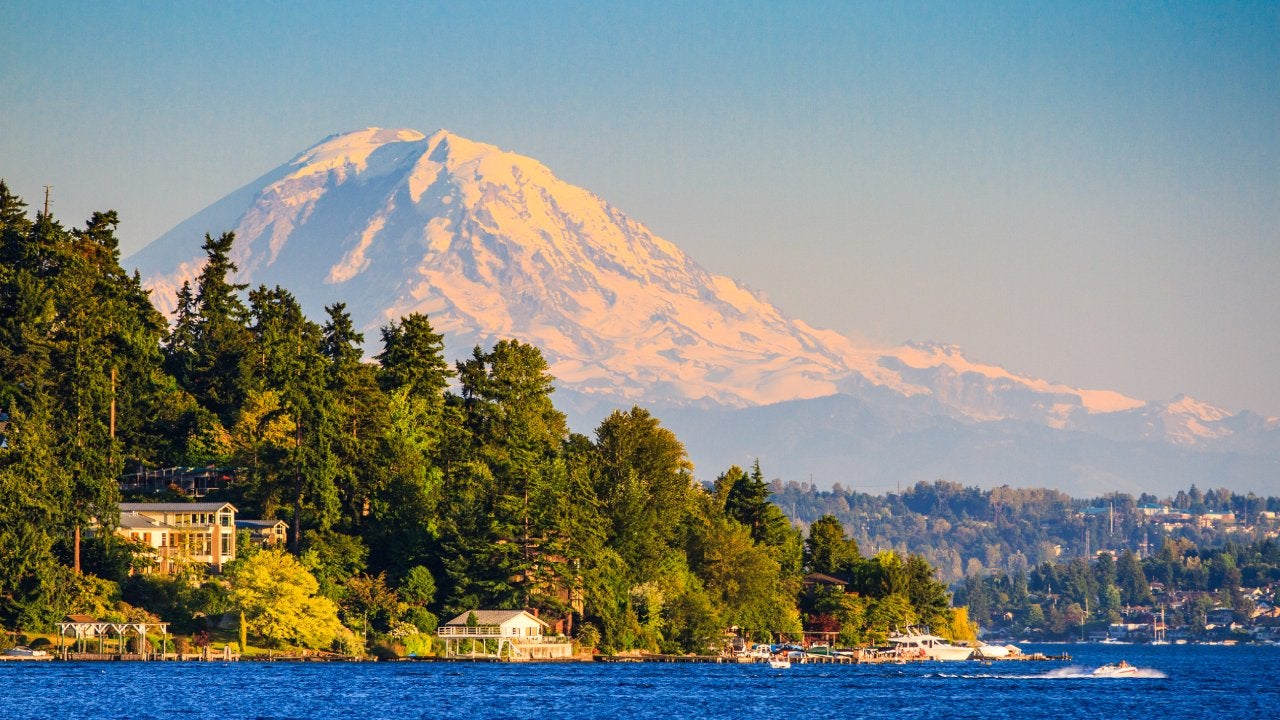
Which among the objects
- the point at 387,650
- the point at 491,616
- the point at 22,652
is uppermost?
the point at 491,616

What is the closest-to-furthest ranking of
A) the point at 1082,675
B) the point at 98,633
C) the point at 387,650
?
the point at 98,633 → the point at 387,650 → the point at 1082,675

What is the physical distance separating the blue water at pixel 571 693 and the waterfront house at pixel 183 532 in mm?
9964

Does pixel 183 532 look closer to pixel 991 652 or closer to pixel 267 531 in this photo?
pixel 267 531

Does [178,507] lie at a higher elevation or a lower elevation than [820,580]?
higher

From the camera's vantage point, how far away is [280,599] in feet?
394

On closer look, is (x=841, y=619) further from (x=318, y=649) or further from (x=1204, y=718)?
(x=1204, y=718)

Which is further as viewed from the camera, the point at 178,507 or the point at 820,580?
the point at 820,580

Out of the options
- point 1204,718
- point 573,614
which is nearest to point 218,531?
point 573,614

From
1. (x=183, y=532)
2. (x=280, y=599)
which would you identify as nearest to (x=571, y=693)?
(x=280, y=599)

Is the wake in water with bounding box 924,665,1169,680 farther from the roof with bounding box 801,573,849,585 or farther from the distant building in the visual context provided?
the distant building

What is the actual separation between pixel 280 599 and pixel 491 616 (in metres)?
14.6

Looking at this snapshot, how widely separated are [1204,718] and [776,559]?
60997 millimetres

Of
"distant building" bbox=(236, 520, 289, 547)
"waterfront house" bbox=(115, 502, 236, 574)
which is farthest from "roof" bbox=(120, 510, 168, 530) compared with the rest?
"distant building" bbox=(236, 520, 289, 547)

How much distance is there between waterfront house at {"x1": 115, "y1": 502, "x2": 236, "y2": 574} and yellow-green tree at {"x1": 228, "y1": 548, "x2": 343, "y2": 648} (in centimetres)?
529
